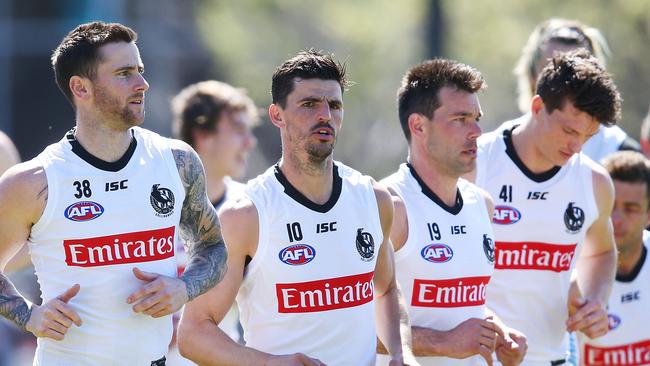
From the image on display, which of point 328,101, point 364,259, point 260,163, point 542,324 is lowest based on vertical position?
point 260,163

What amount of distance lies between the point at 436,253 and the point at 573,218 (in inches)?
43.3

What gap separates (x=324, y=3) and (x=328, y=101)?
71.7ft

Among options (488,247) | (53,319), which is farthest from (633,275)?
(53,319)

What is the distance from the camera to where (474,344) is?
6.07 metres

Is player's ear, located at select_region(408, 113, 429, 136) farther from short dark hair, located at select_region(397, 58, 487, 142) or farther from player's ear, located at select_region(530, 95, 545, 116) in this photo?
player's ear, located at select_region(530, 95, 545, 116)

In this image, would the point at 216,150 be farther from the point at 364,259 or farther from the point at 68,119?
the point at 68,119

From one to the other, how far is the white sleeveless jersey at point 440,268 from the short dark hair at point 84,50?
1.79 m

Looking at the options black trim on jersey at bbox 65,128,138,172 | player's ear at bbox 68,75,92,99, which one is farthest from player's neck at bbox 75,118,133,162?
player's ear at bbox 68,75,92,99

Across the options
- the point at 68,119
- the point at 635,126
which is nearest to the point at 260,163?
the point at 68,119

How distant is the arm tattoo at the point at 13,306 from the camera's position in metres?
5.11

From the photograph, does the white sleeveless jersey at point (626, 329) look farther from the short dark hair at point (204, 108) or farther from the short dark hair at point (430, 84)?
the short dark hair at point (204, 108)

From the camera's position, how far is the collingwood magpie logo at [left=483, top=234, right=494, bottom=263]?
639cm

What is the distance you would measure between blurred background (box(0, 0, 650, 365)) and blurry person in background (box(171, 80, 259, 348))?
1111 centimetres

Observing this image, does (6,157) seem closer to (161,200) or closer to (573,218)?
(161,200)
